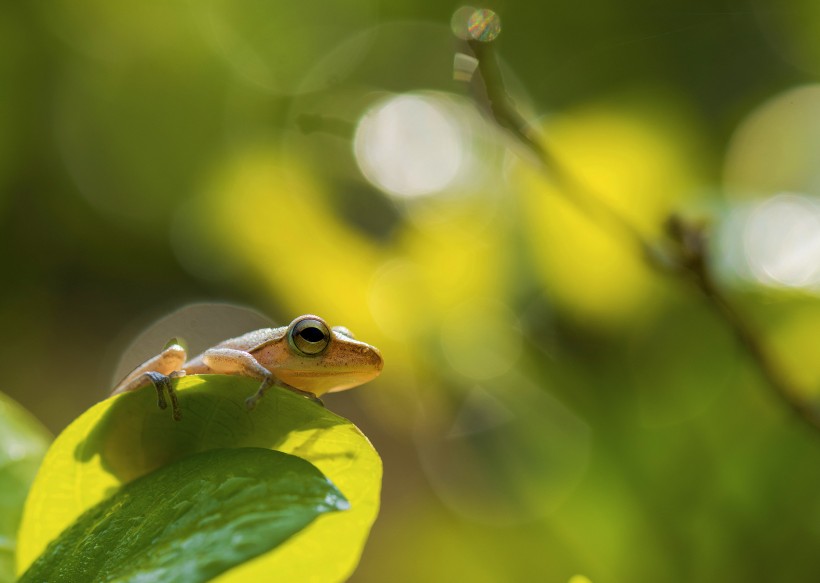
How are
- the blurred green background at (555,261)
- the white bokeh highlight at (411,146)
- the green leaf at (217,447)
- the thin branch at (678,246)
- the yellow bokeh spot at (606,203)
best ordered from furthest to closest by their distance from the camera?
the white bokeh highlight at (411,146)
the yellow bokeh spot at (606,203)
the blurred green background at (555,261)
the thin branch at (678,246)
the green leaf at (217,447)

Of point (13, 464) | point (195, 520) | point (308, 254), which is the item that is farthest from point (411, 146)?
point (195, 520)

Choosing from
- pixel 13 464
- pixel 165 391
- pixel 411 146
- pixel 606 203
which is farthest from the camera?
pixel 411 146

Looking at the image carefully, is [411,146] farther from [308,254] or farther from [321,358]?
[321,358]

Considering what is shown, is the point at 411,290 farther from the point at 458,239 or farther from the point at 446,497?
the point at 446,497

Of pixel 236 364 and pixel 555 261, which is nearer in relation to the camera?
pixel 236 364

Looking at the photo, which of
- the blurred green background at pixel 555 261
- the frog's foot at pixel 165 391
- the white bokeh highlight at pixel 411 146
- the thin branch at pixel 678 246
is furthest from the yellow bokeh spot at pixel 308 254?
the frog's foot at pixel 165 391

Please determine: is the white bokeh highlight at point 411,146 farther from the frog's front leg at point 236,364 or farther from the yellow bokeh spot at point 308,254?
the frog's front leg at point 236,364

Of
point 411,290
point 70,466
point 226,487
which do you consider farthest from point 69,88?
point 226,487
